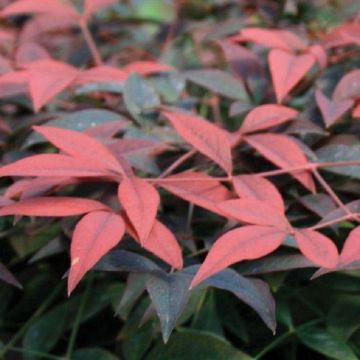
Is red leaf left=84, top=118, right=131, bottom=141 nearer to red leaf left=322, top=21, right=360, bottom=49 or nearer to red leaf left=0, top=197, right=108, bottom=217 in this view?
red leaf left=0, top=197, right=108, bottom=217

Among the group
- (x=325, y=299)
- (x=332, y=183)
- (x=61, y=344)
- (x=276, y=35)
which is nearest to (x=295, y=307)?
(x=325, y=299)

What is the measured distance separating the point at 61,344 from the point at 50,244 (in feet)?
0.52

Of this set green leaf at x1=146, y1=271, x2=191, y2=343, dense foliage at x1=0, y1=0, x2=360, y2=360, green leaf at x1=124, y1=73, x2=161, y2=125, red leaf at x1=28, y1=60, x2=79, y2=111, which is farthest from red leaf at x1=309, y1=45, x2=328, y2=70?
green leaf at x1=146, y1=271, x2=191, y2=343

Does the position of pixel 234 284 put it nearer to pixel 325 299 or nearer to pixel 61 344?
pixel 325 299

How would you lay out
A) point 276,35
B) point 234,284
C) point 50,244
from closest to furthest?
point 234,284, point 50,244, point 276,35

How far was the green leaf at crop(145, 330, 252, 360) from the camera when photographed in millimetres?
711

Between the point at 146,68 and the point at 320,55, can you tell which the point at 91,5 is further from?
the point at 320,55

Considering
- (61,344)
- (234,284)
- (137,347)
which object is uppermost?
(234,284)

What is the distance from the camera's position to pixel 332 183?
34.2 inches

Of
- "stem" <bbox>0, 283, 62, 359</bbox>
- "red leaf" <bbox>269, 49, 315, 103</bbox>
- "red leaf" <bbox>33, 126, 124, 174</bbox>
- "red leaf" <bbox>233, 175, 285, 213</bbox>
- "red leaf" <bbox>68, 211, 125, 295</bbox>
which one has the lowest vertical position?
"stem" <bbox>0, 283, 62, 359</bbox>

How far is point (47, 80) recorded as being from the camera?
0.93 meters

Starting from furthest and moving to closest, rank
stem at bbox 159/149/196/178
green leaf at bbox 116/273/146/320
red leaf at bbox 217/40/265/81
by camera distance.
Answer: red leaf at bbox 217/40/265/81, stem at bbox 159/149/196/178, green leaf at bbox 116/273/146/320

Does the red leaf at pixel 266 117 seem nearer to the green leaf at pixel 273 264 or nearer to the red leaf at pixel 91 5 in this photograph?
the green leaf at pixel 273 264

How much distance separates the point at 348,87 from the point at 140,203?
366 mm
